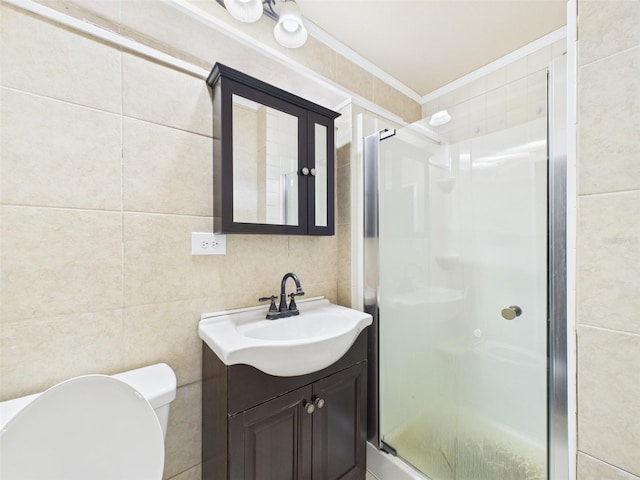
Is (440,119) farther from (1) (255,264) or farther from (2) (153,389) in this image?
(2) (153,389)

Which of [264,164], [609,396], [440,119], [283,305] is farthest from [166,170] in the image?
[609,396]

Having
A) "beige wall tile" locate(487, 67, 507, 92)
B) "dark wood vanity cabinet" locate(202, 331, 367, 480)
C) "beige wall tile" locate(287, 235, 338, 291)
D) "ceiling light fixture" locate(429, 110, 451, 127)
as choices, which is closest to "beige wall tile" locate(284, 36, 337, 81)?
"ceiling light fixture" locate(429, 110, 451, 127)

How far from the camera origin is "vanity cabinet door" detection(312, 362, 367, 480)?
3.62 ft

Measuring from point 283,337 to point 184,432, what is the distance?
20.5 inches

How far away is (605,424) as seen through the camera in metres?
0.70

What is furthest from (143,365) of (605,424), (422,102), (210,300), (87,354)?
(422,102)

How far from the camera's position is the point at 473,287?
1.16m

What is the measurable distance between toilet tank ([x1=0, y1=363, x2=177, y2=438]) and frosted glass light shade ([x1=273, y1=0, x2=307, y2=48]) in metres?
1.48

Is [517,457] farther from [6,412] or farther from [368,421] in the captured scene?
[6,412]

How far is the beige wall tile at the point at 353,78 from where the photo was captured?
1.68 m

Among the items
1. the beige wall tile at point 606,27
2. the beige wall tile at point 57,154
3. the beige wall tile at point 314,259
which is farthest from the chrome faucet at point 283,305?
the beige wall tile at point 606,27

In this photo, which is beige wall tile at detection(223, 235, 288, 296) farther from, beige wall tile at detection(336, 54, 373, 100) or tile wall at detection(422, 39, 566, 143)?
beige wall tile at detection(336, 54, 373, 100)

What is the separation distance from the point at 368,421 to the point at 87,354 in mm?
1356

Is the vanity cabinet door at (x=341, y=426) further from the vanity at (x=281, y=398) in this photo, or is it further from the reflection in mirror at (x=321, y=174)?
the reflection in mirror at (x=321, y=174)
